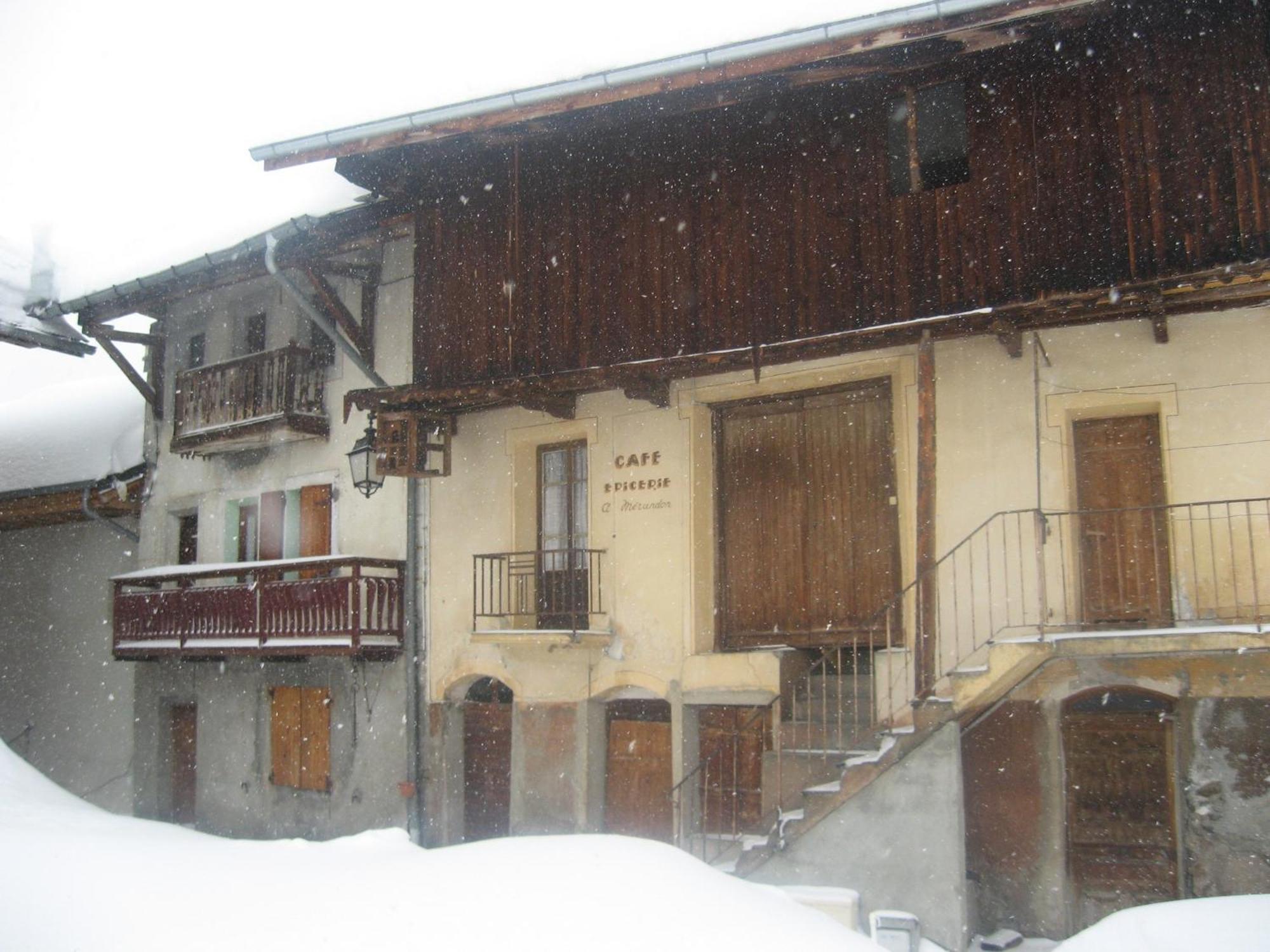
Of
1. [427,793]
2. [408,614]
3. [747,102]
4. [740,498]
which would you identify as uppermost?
[747,102]

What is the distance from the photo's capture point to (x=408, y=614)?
15.0m

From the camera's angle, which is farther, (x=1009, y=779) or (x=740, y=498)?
(x=740, y=498)

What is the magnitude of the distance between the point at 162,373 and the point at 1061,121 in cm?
1414

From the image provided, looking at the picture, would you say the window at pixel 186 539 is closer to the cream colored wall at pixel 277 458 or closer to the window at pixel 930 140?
the cream colored wall at pixel 277 458

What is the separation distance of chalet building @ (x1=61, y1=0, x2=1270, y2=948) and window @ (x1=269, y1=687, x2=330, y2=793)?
2.3 inches

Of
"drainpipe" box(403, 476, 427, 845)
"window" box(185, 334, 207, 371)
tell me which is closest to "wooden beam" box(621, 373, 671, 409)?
"drainpipe" box(403, 476, 427, 845)

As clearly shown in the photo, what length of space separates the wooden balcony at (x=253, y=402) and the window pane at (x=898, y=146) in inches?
332

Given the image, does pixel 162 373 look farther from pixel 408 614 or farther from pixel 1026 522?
pixel 1026 522

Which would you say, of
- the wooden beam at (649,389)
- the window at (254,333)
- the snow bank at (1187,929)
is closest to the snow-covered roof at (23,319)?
the window at (254,333)

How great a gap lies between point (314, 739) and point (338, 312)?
18.6 feet

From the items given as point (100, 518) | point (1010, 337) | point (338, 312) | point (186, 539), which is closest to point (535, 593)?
point (338, 312)

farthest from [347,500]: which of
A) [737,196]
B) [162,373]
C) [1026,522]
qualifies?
[1026,522]

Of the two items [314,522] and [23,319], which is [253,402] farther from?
[23,319]

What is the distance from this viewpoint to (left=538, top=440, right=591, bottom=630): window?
14.0 m
